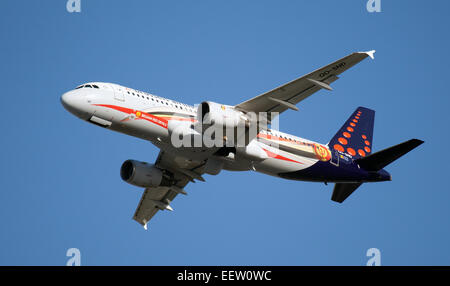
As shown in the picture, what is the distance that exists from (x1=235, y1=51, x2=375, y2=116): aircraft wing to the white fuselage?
291 cm

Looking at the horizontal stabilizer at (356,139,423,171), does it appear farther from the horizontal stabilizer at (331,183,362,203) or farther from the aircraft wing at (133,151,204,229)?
the aircraft wing at (133,151,204,229)

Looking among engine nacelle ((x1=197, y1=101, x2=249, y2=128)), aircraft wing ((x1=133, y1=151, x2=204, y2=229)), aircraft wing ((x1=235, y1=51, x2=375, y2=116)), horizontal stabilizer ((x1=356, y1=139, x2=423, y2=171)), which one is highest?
aircraft wing ((x1=235, y1=51, x2=375, y2=116))

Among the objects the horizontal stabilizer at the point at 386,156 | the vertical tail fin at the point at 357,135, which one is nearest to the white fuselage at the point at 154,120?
the horizontal stabilizer at the point at 386,156

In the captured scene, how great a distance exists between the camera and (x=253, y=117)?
3722 centimetres

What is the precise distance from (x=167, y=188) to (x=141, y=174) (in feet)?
12.3

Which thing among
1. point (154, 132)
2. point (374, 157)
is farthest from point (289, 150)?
point (154, 132)


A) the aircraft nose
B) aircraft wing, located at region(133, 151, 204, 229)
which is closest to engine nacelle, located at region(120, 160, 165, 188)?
aircraft wing, located at region(133, 151, 204, 229)

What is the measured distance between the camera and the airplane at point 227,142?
118 feet

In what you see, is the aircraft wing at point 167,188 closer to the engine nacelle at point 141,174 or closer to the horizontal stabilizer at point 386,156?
the engine nacelle at point 141,174

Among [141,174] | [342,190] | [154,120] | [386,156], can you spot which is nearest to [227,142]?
[154,120]

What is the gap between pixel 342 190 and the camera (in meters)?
45.4

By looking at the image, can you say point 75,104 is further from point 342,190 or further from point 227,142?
point 342,190

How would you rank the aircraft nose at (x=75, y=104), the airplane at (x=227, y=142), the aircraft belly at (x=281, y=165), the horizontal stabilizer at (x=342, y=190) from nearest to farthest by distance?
the aircraft nose at (x=75, y=104), the airplane at (x=227, y=142), the aircraft belly at (x=281, y=165), the horizontal stabilizer at (x=342, y=190)

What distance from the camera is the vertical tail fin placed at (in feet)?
149
